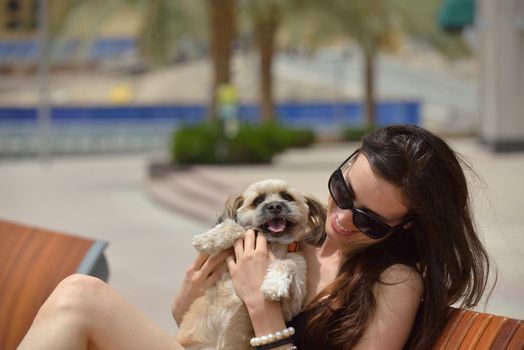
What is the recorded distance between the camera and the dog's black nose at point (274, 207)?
3.36 meters

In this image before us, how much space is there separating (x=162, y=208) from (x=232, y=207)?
12.7 meters

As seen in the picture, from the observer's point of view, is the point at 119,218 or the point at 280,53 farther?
the point at 280,53

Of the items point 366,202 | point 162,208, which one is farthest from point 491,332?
point 162,208

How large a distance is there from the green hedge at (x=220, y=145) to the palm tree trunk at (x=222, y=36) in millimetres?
1268

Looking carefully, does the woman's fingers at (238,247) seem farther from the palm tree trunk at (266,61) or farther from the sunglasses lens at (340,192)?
the palm tree trunk at (266,61)

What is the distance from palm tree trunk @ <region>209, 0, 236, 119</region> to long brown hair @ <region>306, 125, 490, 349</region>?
18.6 metres

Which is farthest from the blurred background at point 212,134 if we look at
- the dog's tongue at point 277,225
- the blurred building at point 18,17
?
the blurred building at point 18,17

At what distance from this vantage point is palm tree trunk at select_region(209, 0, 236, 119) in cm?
2133

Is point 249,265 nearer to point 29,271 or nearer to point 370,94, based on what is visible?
point 29,271

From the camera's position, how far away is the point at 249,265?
3270 millimetres

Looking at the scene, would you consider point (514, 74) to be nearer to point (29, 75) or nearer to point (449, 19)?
point (449, 19)

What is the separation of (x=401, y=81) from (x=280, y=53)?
986 centimetres

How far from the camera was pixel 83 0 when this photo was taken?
77.8 ft

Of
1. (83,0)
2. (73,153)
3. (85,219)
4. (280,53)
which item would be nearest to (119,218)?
(85,219)
